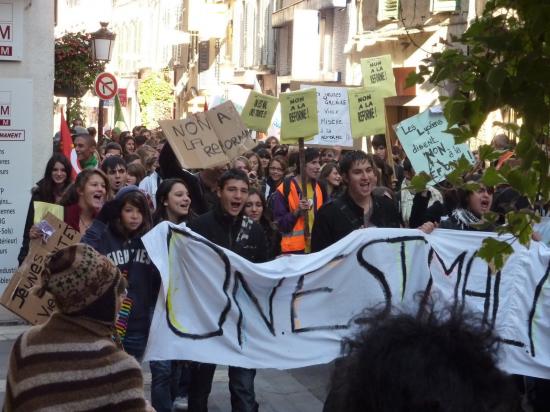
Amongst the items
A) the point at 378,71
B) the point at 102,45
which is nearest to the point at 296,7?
the point at 102,45

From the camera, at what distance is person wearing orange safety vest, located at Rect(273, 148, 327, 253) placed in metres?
10.9

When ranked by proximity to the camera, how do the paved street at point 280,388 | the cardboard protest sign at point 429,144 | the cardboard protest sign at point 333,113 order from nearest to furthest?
the paved street at point 280,388 → the cardboard protest sign at point 429,144 → the cardboard protest sign at point 333,113

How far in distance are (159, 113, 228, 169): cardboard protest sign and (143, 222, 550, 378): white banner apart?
3.37 meters

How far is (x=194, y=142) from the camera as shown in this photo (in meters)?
11.5

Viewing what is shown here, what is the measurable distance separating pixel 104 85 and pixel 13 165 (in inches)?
428

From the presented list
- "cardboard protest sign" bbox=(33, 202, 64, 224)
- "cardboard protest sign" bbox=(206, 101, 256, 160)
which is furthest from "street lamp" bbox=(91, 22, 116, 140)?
"cardboard protest sign" bbox=(33, 202, 64, 224)

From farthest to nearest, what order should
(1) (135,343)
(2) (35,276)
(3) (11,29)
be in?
1. (3) (11,29)
2. (2) (35,276)
3. (1) (135,343)

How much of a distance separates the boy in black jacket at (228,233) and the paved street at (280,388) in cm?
66

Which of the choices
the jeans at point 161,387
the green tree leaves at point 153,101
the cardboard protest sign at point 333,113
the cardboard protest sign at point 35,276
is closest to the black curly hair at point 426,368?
the jeans at point 161,387

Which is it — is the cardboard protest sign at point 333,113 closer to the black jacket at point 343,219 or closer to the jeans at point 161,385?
the black jacket at point 343,219

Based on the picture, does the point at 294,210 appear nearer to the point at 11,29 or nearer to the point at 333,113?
the point at 11,29

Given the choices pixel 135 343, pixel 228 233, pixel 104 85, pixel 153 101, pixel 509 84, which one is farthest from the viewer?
pixel 153 101

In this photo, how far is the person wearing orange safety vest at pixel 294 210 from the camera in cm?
1091

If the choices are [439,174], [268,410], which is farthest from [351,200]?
[439,174]
